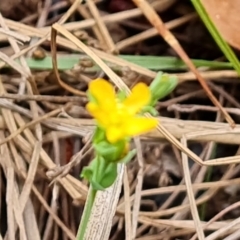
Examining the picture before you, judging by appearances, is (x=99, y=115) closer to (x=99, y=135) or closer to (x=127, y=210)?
(x=99, y=135)

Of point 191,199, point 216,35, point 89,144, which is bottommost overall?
point 191,199

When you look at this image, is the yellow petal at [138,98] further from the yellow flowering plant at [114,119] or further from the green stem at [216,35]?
the green stem at [216,35]

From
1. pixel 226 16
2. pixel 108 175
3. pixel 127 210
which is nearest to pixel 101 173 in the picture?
pixel 108 175

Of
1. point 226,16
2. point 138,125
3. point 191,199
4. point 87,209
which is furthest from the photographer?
point 226,16

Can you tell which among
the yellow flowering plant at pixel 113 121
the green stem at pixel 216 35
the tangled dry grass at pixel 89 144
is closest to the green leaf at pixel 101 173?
the yellow flowering plant at pixel 113 121

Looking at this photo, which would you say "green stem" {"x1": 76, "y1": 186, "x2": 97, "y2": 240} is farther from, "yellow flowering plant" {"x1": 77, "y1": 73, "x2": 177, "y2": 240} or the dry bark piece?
the dry bark piece

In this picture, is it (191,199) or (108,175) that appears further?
(191,199)

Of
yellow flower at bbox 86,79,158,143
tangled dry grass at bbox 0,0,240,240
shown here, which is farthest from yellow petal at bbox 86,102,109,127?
tangled dry grass at bbox 0,0,240,240
